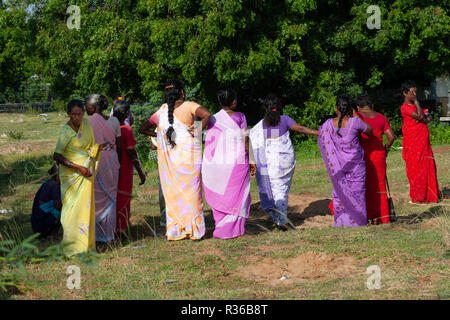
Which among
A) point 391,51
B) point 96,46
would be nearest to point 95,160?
point 96,46

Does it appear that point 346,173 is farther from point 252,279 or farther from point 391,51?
point 391,51

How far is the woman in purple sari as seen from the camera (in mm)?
7484

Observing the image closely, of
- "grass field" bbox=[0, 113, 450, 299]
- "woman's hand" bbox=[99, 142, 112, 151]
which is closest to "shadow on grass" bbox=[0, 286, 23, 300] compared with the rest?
"grass field" bbox=[0, 113, 450, 299]

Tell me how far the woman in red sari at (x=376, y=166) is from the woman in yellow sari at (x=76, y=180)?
11.2 feet

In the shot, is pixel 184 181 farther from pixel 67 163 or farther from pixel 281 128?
pixel 281 128

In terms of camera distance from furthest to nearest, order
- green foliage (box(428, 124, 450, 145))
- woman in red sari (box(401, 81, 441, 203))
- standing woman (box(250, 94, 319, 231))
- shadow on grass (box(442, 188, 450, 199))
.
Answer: green foliage (box(428, 124, 450, 145)) → shadow on grass (box(442, 188, 450, 199)) → woman in red sari (box(401, 81, 441, 203)) → standing woman (box(250, 94, 319, 231))

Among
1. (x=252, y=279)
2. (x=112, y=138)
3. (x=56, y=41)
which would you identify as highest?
(x=56, y=41)

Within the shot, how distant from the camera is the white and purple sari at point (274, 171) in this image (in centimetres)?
802

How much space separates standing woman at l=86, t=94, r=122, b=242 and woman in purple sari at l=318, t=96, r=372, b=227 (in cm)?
254

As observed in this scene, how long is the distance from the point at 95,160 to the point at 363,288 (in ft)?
10.2

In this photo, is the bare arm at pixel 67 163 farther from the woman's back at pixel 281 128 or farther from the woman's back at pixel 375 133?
the woman's back at pixel 375 133

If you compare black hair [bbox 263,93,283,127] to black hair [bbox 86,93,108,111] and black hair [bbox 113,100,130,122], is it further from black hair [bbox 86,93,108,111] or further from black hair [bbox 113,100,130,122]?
black hair [bbox 86,93,108,111]

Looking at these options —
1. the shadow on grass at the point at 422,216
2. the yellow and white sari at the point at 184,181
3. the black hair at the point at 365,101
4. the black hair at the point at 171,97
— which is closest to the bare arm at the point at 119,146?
the yellow and white sari at the point at 184,181

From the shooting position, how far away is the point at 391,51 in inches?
656
